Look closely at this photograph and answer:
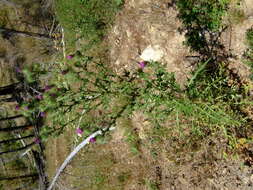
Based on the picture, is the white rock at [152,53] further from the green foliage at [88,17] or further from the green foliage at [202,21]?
the green foliage at [88,17]

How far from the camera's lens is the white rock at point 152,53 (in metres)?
4.00

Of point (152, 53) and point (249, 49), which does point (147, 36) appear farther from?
point (249, 49)

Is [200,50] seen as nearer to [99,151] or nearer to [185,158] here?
[185,158]

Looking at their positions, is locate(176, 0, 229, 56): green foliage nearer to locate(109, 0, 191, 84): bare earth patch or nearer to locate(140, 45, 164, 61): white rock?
locate(109, 0, 191, 84): bare earth patch

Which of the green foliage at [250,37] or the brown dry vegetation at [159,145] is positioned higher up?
the green foliage at [250,37]

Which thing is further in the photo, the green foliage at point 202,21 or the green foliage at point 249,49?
the green foliage at point 202,21

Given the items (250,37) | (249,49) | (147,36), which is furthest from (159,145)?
(250,37)

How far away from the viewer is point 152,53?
13.4 feet

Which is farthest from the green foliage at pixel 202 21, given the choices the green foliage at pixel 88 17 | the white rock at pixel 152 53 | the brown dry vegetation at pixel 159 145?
the green foliage at pixel 88 17

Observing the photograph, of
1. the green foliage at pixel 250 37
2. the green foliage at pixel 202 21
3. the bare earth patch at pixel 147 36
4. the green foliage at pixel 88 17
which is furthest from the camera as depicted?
the green foliage at pixel 88 17

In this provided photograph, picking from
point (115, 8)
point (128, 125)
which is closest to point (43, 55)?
point (115, 8)

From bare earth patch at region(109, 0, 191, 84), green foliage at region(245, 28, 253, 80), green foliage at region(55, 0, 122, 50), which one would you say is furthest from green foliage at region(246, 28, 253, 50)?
green foliage at region(55, 0, 122, 50)

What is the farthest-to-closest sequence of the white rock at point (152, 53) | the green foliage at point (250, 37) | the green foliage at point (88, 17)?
the green foliage at point (88, 17) → the white rock at point (152, 53) → the green foliage at point (250, 37)

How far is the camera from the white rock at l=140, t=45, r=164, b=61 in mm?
→ 4002
